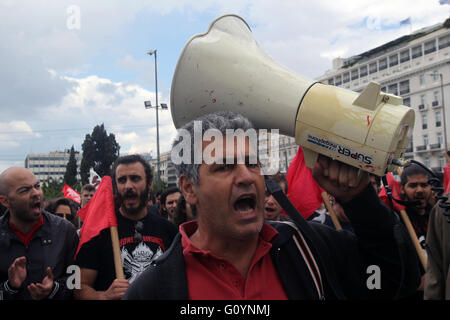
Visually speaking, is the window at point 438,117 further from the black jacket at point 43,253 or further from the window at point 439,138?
the black jacket at point 43,253

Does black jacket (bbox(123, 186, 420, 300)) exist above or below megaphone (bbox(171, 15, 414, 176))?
below

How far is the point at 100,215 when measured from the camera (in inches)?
129

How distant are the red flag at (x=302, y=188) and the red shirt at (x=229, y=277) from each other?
70.9 inches

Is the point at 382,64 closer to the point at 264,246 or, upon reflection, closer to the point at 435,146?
the point at 435,146

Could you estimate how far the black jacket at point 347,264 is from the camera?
5.27 ft

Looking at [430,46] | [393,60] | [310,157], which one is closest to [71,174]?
[393,60]

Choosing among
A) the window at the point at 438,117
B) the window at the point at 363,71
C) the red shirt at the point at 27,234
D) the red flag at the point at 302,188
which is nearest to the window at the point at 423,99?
the window at the point at 438,117

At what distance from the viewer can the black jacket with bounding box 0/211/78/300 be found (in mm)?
3080

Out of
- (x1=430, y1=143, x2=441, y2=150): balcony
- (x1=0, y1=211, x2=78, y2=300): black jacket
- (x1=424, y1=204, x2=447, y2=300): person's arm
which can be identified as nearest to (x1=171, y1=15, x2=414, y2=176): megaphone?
(x1=424, y1=204, x2=447, y2=300): person's arm

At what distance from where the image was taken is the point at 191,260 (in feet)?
5.63

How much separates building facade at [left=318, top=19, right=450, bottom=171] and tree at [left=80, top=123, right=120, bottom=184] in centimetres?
3809

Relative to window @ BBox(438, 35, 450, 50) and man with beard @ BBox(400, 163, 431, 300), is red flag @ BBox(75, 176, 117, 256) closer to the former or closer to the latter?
man with beard @ BBox(400, 163, 431, 300)

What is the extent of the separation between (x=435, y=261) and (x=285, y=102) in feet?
5.63

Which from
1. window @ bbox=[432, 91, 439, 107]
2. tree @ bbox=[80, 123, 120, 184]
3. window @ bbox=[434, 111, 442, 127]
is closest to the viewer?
tree @ bbox=[80, 123, 120, 184]
